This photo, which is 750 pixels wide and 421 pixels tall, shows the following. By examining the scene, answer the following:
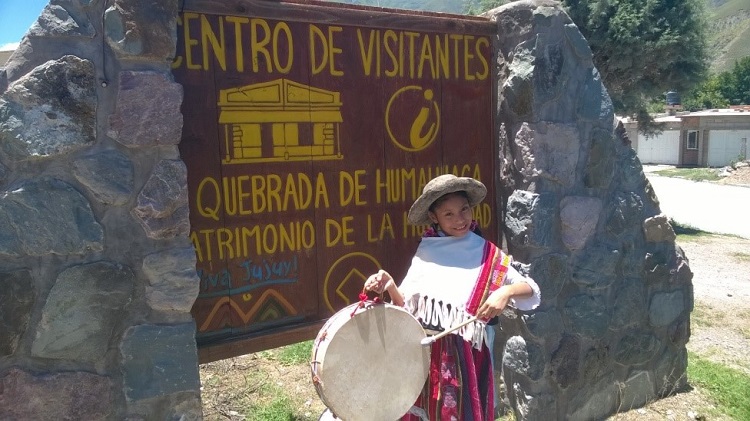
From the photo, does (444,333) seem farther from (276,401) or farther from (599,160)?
(276,401)

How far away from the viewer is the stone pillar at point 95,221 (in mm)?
1824

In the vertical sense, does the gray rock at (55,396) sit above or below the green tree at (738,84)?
below

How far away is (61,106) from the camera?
184 cm

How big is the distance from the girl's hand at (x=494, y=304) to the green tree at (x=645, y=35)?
10026mm

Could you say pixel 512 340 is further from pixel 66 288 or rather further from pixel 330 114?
pixel 66 288

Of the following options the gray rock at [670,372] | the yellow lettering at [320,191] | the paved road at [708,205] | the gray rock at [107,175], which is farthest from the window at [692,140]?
the gray rock at [107,175]

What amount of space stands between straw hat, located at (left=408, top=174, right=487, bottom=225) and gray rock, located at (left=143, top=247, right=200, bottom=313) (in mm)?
865

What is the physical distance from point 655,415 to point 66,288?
10.4 feet

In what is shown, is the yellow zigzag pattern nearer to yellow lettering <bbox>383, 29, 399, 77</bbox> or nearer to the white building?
yellow lettering <bbox>383, 29, 399, 77</bbox>

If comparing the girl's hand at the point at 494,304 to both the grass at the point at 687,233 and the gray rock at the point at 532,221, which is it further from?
the grass at the point at 687,233

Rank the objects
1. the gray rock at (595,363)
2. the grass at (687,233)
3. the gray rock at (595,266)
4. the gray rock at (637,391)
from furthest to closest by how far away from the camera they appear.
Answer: the grass at (687,233)
the gray rock at (637,391)
the gray rock at (595,363)
the gray rock at (595,266)

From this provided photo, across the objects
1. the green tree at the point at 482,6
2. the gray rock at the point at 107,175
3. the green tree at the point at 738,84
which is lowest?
the gray rock at the point at 107,175

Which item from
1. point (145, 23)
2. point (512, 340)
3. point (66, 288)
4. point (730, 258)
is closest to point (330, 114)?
point (145, 23)

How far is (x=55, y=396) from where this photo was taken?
1929 mm
